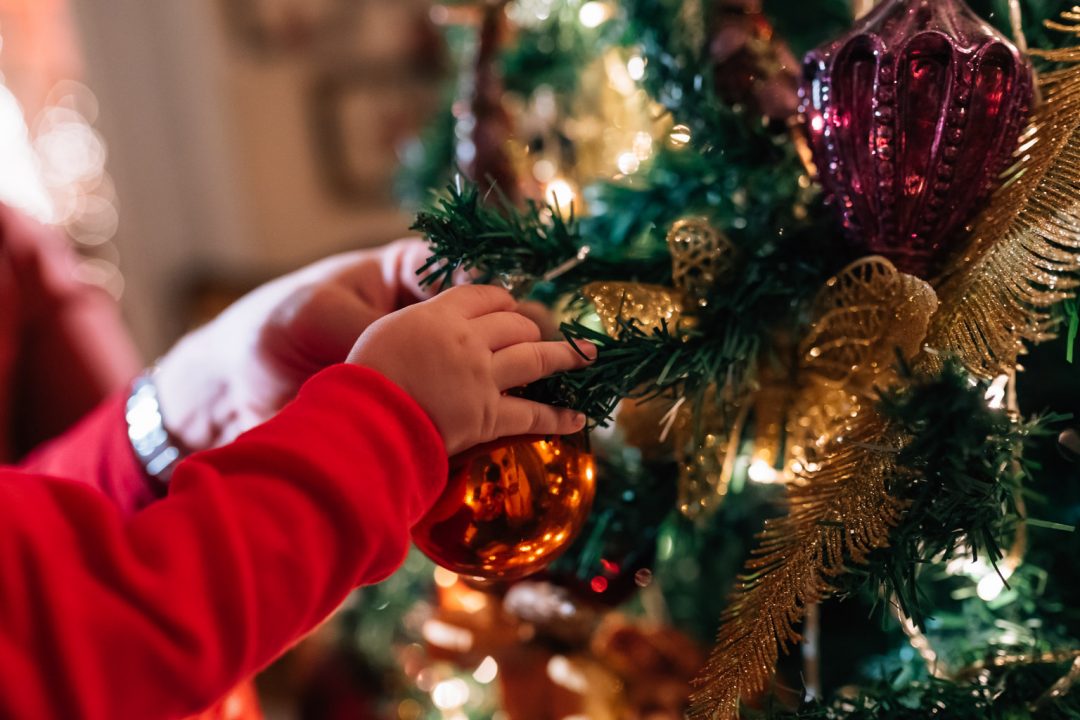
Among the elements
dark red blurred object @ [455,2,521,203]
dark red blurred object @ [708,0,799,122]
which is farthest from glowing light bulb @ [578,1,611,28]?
dark red blurred object @ [708,0,799,122]

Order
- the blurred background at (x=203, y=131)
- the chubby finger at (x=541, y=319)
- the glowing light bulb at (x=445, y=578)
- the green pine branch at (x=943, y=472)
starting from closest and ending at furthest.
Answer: the green pine branch at (x=943, y=472) < the chubby finger at (x=541, y=319) < the glowing light bulb at (x=445, y=578) < the blurred background at (x=203, y=131)

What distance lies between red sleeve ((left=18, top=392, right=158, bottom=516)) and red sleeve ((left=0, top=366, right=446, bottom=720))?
200mm

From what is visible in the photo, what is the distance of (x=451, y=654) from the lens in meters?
0.61

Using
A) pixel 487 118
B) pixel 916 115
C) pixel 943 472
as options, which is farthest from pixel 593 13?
pixel 943 472

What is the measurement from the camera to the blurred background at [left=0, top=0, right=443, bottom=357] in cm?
142

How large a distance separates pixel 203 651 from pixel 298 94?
184cm

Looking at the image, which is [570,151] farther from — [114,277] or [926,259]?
[114,277]

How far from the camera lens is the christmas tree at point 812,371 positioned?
320mm

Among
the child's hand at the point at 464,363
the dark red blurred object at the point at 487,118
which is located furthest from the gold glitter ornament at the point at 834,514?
the dark red blurred object at the point at 487,118

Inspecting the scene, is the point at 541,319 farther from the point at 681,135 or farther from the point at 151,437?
the point at 151,437

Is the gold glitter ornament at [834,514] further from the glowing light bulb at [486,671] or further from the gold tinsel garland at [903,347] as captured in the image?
the glowing light bulb at [486,671]

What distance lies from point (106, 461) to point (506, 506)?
1.06 feet

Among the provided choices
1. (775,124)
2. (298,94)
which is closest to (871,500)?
(775,124)

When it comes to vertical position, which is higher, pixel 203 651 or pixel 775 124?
pixel 775 124
